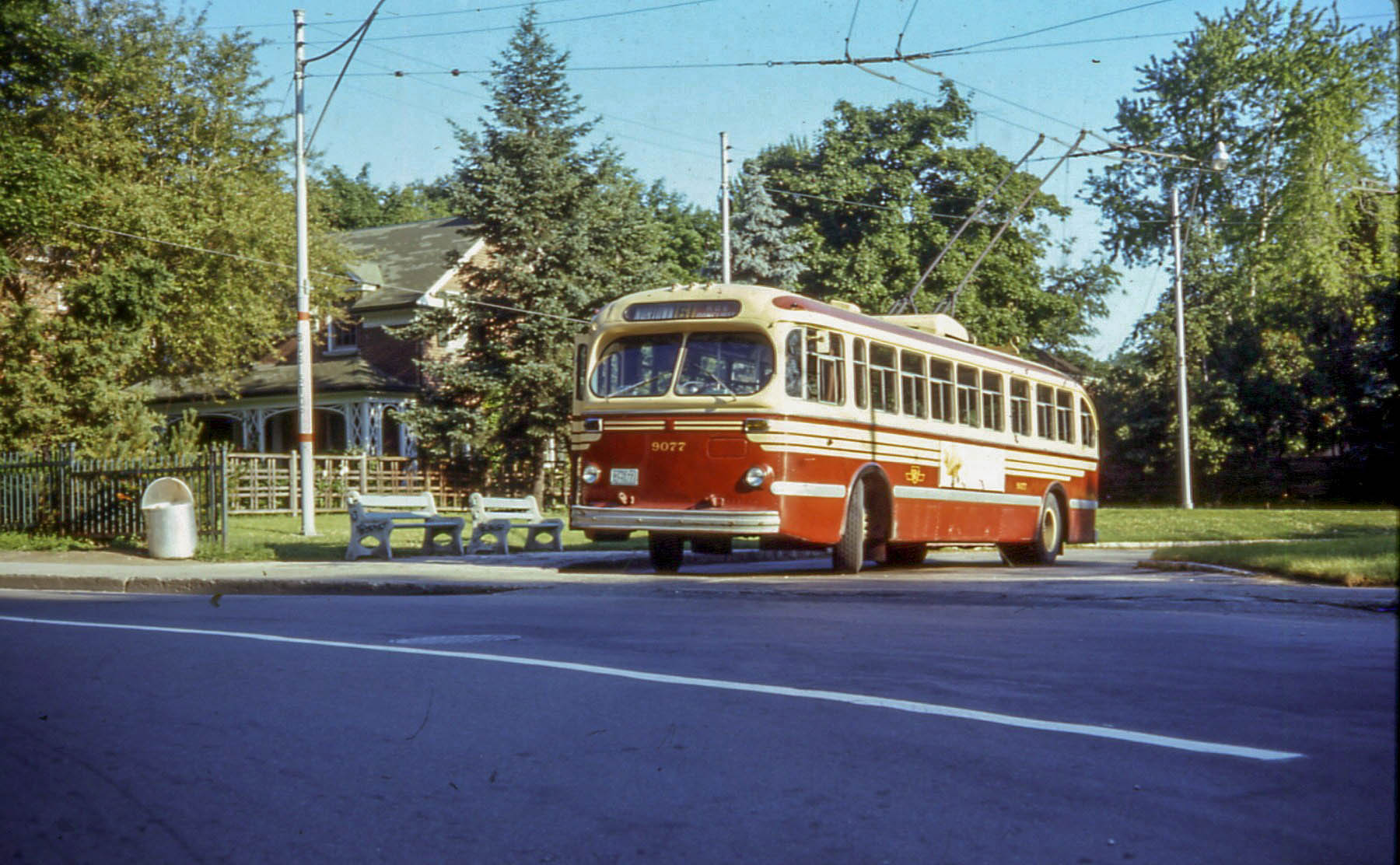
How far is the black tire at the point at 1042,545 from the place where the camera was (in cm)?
2306

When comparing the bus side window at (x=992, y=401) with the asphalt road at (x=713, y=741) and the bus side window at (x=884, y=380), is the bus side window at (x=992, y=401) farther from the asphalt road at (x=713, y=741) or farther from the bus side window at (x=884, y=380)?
the asphalt road at (x=713, y=741)

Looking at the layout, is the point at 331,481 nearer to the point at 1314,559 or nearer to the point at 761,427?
the point at 761,427

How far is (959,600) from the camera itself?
13.4 meters

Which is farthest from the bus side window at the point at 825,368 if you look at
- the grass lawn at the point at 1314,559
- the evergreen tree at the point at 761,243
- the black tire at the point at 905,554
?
the evergreen tree at the point at 761,243

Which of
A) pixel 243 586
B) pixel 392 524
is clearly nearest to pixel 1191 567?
pixel 392 524

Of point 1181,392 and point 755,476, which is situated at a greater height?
point 1181,392

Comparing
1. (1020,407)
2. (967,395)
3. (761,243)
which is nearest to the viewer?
(967,395)

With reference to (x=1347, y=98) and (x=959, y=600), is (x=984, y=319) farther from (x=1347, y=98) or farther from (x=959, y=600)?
(x=959, y=600)

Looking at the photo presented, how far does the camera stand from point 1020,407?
74.6 ft

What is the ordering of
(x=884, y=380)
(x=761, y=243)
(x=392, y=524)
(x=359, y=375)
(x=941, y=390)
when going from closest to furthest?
(x=884, y=380) → (x=941, y=390) → (x=392, y=524) → (x=359, y=375) → (x=761, y=243)

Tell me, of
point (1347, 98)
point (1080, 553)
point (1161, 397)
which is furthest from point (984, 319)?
point (1080, 553)

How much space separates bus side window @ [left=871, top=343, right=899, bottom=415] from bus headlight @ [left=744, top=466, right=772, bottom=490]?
217 cm

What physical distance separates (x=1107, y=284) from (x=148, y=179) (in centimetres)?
4166

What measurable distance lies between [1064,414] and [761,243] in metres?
31.4
